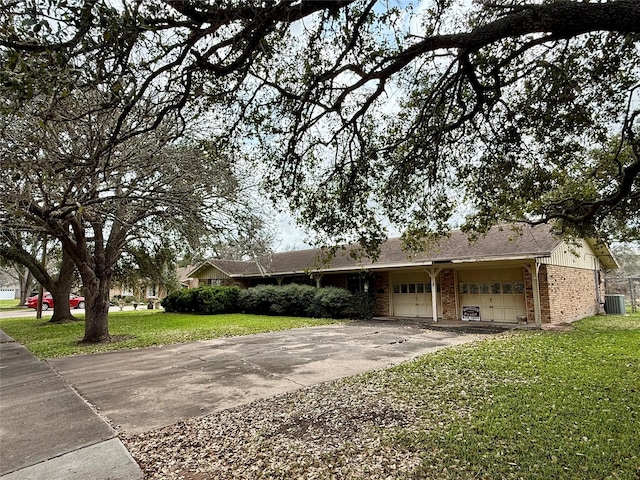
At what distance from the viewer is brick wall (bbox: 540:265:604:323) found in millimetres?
13648

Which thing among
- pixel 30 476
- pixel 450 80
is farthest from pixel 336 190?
pixel 30 476

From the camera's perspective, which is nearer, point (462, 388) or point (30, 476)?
point (30, 476)

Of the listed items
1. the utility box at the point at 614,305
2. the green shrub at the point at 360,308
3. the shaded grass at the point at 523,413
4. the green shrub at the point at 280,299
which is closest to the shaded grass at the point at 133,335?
the green shrub at the point at 360,308

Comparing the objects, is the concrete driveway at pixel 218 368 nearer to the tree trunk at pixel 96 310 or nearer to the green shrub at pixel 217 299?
the tree trunk at pixel 96 310

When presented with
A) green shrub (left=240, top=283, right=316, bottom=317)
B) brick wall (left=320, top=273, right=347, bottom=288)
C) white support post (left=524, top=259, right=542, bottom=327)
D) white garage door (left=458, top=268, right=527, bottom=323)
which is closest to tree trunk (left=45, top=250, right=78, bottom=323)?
green shrub (left=240, top=283, right=316, bottom=317)

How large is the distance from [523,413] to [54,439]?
544 cm

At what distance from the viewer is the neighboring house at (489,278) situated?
538 inches

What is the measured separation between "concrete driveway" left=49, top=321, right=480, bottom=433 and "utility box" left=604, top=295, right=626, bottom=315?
11.7 m

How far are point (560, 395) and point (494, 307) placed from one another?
1100cm

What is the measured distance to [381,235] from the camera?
638cm

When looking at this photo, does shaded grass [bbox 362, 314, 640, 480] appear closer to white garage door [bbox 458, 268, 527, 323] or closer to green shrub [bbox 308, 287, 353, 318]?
white garage door [bbox 458, 268, 527, 323]

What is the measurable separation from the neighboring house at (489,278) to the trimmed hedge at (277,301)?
4.43 ft

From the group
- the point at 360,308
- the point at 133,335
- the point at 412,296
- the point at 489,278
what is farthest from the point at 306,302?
the point at 489,278

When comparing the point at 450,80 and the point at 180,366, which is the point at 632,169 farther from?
the point at 180,366
